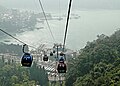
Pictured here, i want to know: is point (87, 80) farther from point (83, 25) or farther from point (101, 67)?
point (83, 25)

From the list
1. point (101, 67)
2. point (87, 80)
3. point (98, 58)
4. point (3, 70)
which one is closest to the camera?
point (87, 80)

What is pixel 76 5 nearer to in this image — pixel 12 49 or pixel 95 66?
pixel 12 49

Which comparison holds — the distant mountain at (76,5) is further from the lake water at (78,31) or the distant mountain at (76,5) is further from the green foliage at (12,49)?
the green foliage at (12,49)

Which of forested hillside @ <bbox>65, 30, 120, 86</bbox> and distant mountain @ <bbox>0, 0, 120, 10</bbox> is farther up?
distant mountain @ <bbox>0, 0, 120, 10</bbox>

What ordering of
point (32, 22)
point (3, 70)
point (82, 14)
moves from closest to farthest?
point (3, 70) < point (32, 22) < point (82, 14)

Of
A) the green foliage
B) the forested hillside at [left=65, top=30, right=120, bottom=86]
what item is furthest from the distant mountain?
the forested hillside at [left=65, top=30, right=120, bottom=86]

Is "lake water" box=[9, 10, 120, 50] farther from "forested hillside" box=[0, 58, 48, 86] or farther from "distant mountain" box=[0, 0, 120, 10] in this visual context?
"forested hillside" box=[0, 58, 48, 86]

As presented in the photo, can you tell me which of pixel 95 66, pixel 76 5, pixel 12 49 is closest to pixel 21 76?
pixel 95 66

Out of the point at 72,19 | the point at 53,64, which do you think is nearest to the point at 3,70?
the point at 53,64
